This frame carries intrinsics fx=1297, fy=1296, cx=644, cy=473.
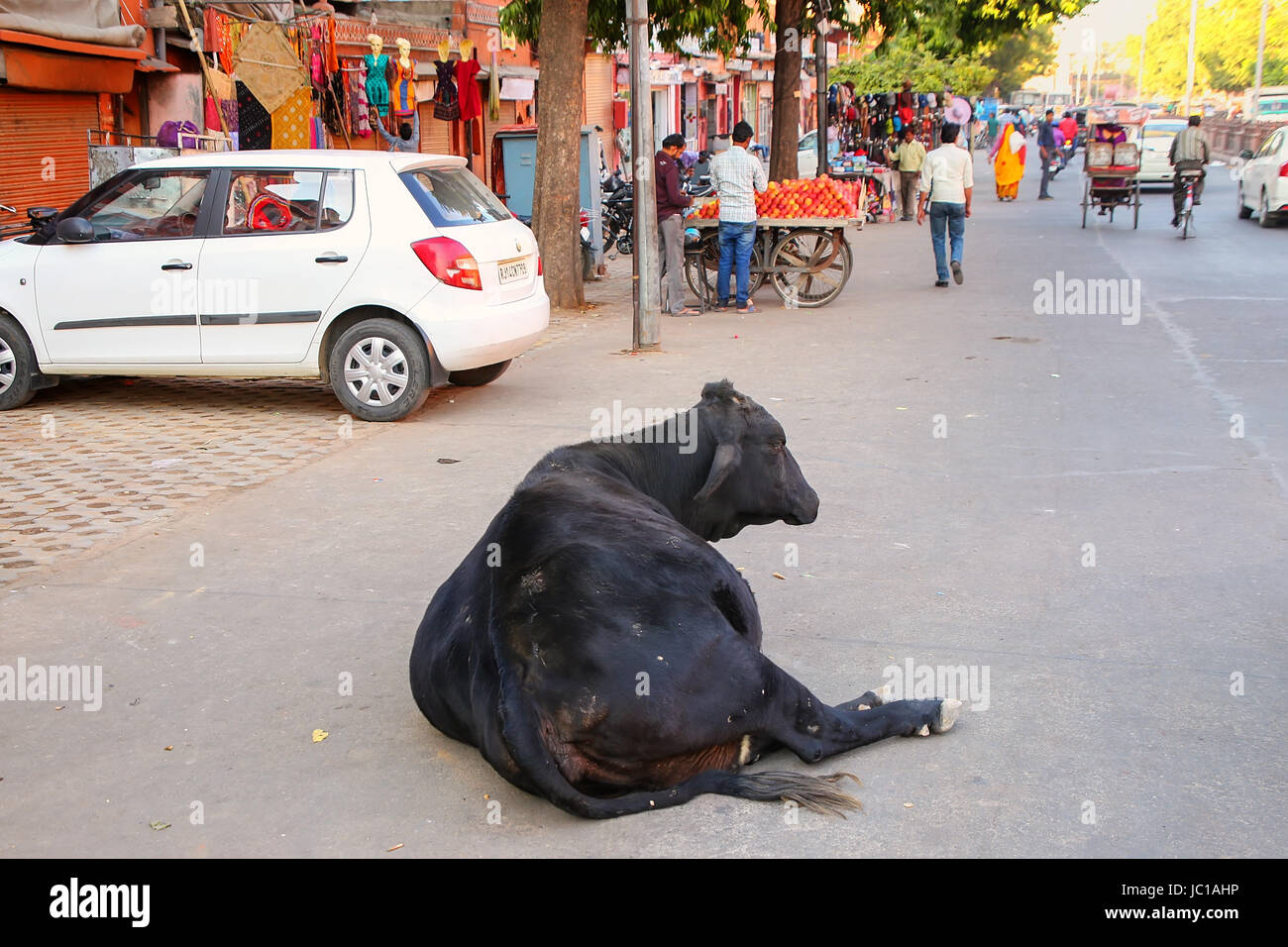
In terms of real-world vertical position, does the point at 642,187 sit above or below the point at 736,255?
above

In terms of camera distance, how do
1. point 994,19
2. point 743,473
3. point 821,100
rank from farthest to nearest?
point 994,19 < point 821,100 < point 743,473

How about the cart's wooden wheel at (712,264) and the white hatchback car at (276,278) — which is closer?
the white hatchback car at (276,278)

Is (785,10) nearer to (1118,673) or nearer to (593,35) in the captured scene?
(593,35)

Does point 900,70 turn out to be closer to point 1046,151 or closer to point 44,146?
point 1046,151

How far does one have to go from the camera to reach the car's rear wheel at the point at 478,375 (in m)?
10.5

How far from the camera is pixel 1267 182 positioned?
23.0 meters

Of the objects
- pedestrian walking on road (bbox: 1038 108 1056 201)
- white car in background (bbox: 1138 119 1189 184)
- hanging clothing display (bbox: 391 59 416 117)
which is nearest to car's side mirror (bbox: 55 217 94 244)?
hanging clothing display (bbox: 391 59 416 117)

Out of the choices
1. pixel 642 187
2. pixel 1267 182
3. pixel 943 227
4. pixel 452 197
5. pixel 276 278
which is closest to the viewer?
pixel 276 278

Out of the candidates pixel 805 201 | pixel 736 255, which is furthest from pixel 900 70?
pixel 736 255

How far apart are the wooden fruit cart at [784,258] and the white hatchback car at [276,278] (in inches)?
230

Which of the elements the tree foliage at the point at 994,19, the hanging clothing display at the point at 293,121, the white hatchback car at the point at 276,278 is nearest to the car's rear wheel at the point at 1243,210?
the tree foliage at the point at 994,19

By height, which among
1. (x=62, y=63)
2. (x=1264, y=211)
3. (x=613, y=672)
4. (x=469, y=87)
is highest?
(x=469, y=87)

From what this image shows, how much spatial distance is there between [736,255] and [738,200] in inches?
29.2

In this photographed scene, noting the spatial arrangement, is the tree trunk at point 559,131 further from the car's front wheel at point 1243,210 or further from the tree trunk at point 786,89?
the car's front wheel at point 1243,210
